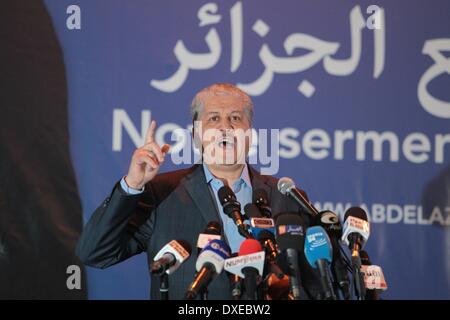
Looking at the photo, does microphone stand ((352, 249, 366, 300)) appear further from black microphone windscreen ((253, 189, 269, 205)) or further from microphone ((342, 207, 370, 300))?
black microphone windscreen ((253, 189, 269, 205))

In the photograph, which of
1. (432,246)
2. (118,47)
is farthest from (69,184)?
(432,246)

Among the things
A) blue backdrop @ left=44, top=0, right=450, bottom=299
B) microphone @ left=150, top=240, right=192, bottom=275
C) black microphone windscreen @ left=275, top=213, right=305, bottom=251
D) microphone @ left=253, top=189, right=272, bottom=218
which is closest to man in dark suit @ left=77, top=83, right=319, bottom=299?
microphone @ left=253, top=189, right=272, bottom=218

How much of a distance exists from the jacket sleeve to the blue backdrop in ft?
3.51

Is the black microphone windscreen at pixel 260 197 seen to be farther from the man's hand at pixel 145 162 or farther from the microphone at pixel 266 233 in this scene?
the man's hand at pixel 145 162

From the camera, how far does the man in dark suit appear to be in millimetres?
3174

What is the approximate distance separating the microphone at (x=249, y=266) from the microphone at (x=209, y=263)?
1.3 inches

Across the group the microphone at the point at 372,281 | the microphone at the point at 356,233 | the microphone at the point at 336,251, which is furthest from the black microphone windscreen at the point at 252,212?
the microphone at the point at 372,281

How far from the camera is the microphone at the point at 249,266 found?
2.65 metres

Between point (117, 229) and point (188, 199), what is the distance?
1.30 ft

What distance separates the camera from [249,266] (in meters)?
2.65

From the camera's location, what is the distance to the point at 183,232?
3359 millimetres

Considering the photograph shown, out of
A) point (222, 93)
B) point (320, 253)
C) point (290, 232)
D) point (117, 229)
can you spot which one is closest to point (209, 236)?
point (290, 232)

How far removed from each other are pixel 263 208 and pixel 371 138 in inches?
63.8
